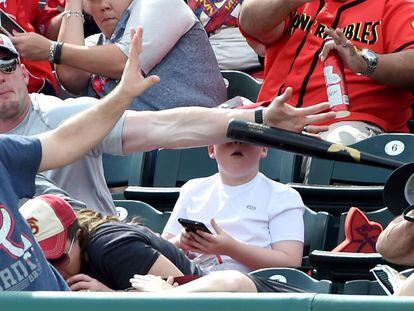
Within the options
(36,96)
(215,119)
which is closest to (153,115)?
(215,119)

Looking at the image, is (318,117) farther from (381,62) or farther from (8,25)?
(8,25)

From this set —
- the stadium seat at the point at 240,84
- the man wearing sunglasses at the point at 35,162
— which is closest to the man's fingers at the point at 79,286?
the man wearing sunglasses at the point at 35,162

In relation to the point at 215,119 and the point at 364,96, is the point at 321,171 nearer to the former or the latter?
the point at 364,96

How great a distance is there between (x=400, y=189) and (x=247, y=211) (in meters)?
1.22

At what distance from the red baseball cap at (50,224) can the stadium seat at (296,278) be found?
61cm

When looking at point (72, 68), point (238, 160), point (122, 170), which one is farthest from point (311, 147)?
point (72, 68)

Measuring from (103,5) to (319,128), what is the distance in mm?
1912

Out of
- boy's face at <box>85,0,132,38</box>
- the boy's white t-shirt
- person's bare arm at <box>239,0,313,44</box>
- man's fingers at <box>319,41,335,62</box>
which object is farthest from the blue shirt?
boy's face at <box>85,0,132,38</box>

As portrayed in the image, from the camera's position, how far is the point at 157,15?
6.02 m

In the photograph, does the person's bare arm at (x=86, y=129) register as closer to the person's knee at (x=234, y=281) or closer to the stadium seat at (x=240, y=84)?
the person's knee at (x=234, y=281)

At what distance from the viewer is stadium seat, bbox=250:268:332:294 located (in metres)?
4.14

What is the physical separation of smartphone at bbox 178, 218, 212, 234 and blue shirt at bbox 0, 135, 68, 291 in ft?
2.45

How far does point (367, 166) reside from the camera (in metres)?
5.25

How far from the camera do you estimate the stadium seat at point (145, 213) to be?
5199 millimetres
